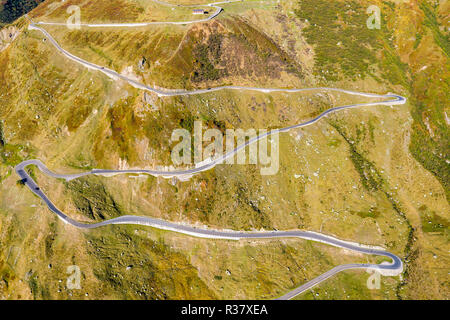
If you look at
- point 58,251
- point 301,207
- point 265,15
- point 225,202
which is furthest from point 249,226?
point 265,15

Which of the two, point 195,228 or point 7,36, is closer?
point 195,228

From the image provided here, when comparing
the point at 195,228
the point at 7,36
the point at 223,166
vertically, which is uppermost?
the point at 7,36

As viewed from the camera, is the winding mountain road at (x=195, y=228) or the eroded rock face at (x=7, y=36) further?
the eroded rock face at (x=7, y=36)

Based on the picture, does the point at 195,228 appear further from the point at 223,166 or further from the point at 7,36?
the point at 7,36

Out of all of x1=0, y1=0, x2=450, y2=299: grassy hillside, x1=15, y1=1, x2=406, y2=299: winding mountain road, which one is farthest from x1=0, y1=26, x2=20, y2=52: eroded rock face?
x1=15, y1=1, x2=406, y2=299: winding mountain road

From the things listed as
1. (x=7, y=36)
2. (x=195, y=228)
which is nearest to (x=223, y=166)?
(x=195, y=228)

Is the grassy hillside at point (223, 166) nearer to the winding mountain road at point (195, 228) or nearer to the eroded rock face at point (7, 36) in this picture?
the winding mountain road at point (195, 228)

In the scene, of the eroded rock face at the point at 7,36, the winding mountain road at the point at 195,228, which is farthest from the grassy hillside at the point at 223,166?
the eroded rock face at the point at 7,36

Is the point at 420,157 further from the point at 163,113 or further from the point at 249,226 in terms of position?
the point at 163,113
